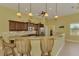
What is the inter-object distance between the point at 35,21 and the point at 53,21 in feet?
1.57

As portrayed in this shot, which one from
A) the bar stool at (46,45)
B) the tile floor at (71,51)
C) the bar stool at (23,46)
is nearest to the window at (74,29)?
the tile floor at (71,51)

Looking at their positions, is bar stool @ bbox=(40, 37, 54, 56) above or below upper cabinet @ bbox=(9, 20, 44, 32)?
below

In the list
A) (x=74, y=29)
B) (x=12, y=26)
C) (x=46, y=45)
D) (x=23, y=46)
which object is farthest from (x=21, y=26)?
(x=74, y=29)

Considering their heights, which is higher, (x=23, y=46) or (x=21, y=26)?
(x=21, y=26)

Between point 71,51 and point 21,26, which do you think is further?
point 71,51

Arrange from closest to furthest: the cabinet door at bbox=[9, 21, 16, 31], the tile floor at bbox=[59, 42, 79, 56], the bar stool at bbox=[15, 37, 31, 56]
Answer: the bar stool at bbox=[15, 37, 31, 56], the tile floor at bbox=[59, 42, 79, 56], the cabinet door at bbox=[9, 21, 16, 31]

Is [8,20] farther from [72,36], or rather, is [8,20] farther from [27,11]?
[72,36]

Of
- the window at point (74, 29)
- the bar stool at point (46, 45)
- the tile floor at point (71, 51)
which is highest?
the window at point (74, 29)

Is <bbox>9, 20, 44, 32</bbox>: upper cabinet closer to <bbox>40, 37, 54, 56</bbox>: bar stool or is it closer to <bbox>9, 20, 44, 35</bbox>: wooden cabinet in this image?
<bbox>9, 20, 44, 35</bbox>: wooden cabinet

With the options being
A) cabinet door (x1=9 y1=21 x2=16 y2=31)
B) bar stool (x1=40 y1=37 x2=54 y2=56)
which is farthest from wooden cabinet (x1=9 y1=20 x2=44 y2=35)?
bar stool (x1=40 y1=37 x2=54 y2=56)

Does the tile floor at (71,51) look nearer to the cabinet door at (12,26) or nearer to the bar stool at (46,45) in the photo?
the bar stool at (46,45)

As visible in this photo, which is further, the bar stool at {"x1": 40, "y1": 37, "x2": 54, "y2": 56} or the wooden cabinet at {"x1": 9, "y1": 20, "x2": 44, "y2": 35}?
the wooden cabinet at {"x1": 9, "y1": 20, "x2": 44, "y2": 35}

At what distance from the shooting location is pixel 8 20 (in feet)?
12.6

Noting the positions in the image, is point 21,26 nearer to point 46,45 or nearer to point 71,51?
point 46,45
